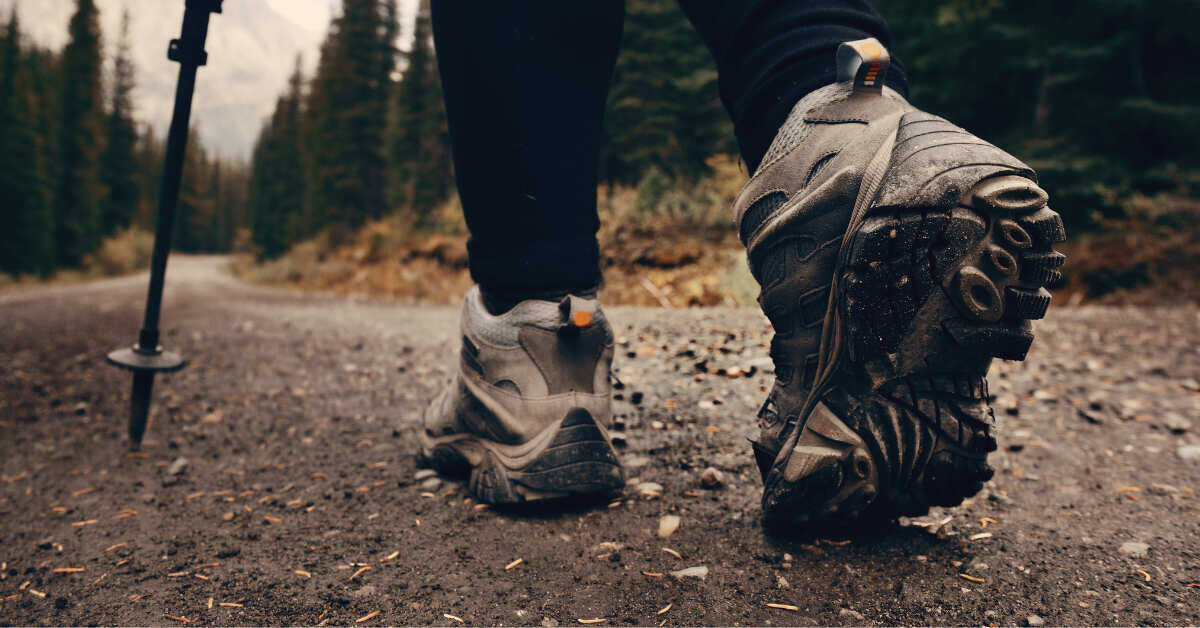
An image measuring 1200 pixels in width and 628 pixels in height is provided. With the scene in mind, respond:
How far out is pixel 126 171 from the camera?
1190 inches

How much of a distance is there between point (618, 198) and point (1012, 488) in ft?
34.9

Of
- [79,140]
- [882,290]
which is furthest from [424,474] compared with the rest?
[79,140]

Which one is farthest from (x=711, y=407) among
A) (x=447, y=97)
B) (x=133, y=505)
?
(x=133, y=505)

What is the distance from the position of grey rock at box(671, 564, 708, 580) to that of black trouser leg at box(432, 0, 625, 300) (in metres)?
0.61

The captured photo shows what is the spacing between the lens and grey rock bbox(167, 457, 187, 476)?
1698mm

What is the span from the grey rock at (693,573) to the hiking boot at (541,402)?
0.29 metres

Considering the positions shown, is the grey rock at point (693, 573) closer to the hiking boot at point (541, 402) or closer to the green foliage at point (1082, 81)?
the hiking boot at point (541, 402)

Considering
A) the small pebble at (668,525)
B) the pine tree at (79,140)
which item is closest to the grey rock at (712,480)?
the small pebble at (668,525)

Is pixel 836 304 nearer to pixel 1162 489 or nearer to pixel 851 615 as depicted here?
pixel 851 615

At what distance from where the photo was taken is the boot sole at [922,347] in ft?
2.72

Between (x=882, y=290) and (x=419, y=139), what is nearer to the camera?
(x=882, y=290)

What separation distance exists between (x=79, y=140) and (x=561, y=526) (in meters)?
29.8

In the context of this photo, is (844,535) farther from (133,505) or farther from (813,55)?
(133,505)

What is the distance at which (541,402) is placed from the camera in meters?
1.30
